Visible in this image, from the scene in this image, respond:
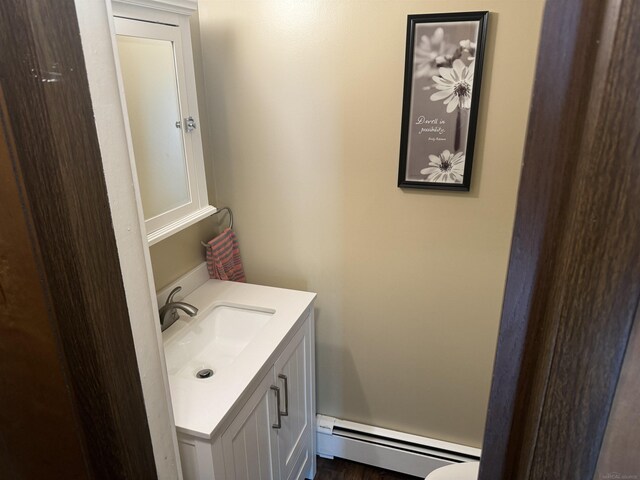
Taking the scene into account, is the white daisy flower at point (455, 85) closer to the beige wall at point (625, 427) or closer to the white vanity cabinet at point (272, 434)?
the white vanity cabinet at point (272, 434)

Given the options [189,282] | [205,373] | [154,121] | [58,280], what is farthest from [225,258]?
[58,280]

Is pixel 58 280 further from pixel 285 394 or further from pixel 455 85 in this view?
pixel 455 85

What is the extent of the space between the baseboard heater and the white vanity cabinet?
0.11 metres

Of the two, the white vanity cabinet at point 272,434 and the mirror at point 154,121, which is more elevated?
the mirror at point 154,121

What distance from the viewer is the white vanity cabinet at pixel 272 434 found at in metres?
1.19

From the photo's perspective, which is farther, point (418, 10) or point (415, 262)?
point (415, 262)

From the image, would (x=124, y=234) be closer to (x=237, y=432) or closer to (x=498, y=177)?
(x=237, y=432)

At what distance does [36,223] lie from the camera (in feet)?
2.00

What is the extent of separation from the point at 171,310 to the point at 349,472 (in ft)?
3.62

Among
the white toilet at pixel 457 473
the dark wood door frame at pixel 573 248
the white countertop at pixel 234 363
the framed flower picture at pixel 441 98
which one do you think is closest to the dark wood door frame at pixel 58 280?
the white countertop at pixel 234 363

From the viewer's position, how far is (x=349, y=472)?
79.3 inches

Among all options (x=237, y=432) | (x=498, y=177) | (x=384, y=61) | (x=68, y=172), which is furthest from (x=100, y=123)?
(x=498, y=177)

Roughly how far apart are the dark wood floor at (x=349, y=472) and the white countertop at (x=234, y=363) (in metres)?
0.81

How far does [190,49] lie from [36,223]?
3.70ft
